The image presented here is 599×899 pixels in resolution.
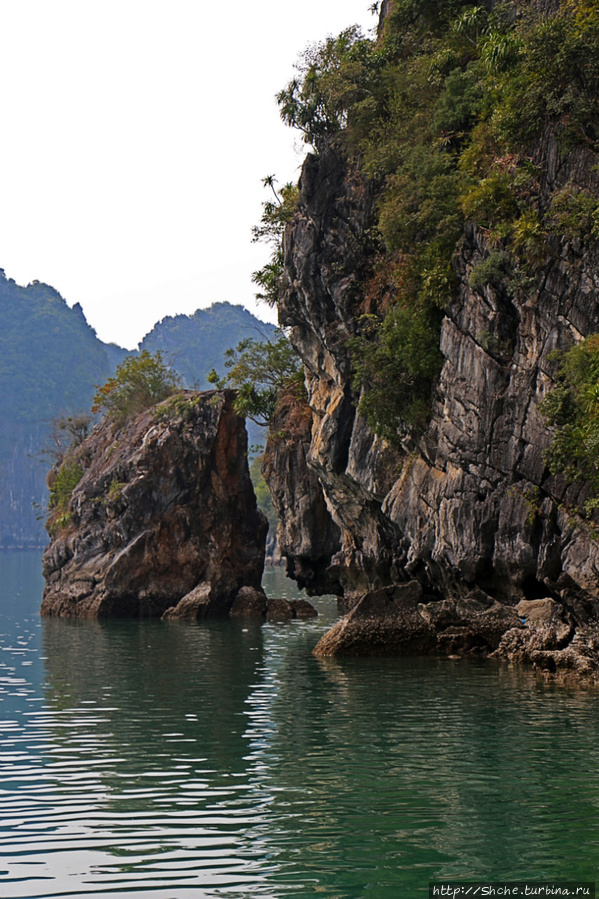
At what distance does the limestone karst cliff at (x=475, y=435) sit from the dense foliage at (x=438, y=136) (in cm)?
20

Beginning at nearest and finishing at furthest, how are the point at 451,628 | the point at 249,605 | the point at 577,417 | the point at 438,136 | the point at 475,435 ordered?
the point at 577,417
the point at 475,435
the point at 451,628
the point at 438,136
the point at 249,605

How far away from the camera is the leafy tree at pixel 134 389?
51.1 meters

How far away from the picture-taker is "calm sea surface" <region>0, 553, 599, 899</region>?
8242 millimetres

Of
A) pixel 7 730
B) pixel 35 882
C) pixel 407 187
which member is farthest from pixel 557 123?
pixel 35 882

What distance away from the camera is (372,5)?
36.0 metres

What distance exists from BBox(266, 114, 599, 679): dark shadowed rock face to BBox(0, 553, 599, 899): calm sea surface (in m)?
2.84

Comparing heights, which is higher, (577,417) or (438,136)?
(438,136)

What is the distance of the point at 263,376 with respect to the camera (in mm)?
42375

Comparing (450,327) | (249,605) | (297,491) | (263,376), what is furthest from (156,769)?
(263,376)

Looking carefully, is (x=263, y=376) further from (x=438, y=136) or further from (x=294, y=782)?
(x=294, y=782)

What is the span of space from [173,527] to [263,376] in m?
8.24

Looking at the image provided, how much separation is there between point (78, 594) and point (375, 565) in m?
17.0

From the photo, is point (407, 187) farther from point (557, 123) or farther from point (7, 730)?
point (7, 730)

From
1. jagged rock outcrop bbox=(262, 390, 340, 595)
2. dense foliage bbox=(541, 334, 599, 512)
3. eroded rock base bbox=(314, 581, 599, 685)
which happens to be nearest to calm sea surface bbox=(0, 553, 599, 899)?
eroded rock base bbox=(314, 581, 599, 685)
